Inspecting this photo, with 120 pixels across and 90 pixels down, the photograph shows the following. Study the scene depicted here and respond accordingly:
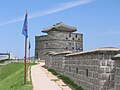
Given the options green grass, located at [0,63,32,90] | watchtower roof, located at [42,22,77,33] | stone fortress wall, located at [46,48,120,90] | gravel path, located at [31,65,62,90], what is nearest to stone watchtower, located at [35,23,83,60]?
watchtower roof, located at [42,22,77,33]

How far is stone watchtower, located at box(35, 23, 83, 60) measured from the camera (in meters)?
67.4

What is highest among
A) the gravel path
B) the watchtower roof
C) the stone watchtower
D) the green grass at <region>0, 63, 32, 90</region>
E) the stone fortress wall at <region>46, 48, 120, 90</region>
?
the watchtower roof

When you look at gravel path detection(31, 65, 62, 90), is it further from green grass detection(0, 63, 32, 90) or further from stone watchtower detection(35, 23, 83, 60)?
stone watchtower detection(35, 23, 83, 60)

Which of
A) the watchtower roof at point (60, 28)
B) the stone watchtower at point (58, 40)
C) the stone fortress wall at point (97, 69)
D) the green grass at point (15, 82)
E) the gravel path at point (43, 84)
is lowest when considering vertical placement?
the green grass at point (15, 82)

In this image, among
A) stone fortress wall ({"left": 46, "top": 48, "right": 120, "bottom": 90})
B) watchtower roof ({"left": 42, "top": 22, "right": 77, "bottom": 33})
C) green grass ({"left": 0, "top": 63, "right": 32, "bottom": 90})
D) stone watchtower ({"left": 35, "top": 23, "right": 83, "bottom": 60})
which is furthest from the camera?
watchtower roof ({"left": 42, "top": 22, "right": 77, "bottom": 33})

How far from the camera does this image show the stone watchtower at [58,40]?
67.4 m

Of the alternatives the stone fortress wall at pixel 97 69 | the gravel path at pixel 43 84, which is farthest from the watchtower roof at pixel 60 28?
the stone fortress wall at pixel 97 69

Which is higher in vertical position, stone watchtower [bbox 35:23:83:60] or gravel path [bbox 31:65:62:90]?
stone watchtower [bbox 35:23:83:60]

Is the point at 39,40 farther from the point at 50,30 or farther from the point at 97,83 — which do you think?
the point at 97,83

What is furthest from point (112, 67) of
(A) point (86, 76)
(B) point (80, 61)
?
(B) point (80, 61)

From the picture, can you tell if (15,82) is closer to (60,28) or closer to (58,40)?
(58,40)

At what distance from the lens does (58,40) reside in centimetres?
6744

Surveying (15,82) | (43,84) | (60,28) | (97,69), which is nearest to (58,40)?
(60,28)

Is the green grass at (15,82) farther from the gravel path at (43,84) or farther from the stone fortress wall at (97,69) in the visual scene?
the stone fortress wall at (97,69)
